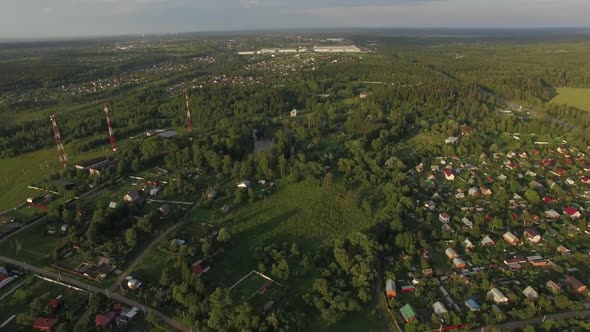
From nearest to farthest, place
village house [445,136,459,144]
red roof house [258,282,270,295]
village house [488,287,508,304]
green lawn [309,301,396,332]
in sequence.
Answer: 1. green lawn [309,301,396,332]
2. village house [488,287,508,304]
3. red roof house [258,282,270,295]
4. village house [445,136,459,144]

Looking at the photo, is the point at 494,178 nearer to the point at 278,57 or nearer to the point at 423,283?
the point at 423,283

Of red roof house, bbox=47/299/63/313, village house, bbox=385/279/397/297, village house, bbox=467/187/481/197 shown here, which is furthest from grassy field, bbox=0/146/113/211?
village house, bbox=467/187/481/197

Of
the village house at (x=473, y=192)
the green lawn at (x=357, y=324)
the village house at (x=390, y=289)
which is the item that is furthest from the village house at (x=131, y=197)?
the village house at (x=473, y=192)

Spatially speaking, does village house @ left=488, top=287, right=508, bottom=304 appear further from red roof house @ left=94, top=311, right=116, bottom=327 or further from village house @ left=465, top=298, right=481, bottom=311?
red roof house @ left=94, top=311, right=116, bottom=327

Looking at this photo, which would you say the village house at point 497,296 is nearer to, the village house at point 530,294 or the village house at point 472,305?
the village house at point 472,305

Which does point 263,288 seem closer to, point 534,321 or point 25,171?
point 534,321

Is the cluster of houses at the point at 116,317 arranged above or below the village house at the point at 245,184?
below

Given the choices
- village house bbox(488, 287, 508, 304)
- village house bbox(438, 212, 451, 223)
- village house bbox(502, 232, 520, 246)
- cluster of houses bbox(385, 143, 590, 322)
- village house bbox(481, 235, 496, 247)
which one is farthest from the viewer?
village house bbox(438, 212, 451, 223)
